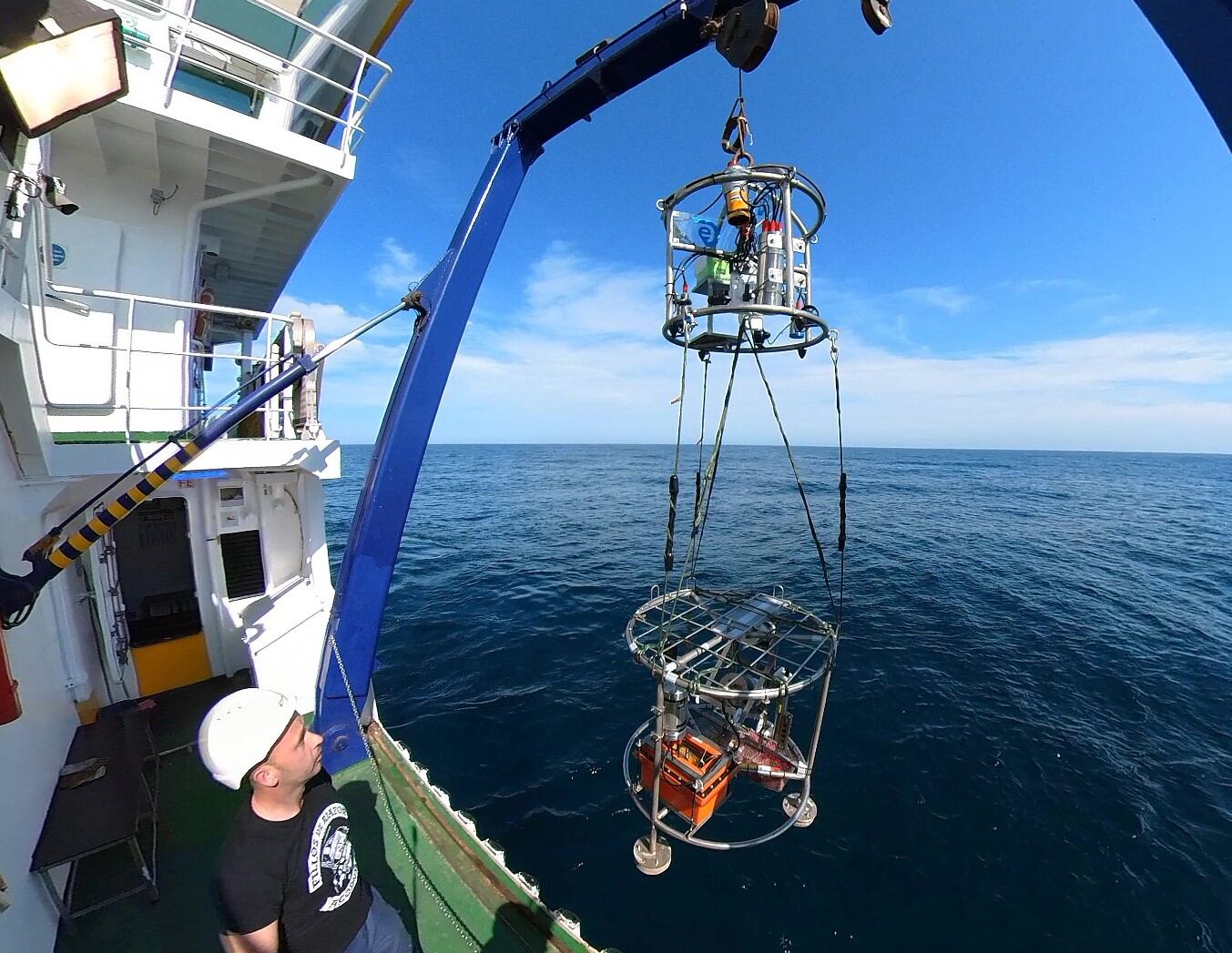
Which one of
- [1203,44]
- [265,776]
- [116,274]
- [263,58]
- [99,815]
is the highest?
[263,58]

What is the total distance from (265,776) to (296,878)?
0.55m

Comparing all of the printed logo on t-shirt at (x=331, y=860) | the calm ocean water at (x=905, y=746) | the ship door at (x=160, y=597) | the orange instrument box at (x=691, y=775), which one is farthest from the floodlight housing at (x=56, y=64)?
the calm ocean water at (x=905, y=746)

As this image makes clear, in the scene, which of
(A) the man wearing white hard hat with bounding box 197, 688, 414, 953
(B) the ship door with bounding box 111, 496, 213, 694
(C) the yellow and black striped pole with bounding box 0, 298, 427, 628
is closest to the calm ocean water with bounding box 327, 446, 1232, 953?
(B) the ship door with bounding box 111, 496, 213, 694

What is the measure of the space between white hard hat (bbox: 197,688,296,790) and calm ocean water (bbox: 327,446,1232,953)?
17.4ft

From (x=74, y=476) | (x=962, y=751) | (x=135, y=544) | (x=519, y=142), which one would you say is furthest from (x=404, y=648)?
(x=962, y=751)

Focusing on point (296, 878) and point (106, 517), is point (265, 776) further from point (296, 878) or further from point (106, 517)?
point (106, 517)

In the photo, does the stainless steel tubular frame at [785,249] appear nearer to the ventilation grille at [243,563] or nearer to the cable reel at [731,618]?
the cable reel at [731,618]

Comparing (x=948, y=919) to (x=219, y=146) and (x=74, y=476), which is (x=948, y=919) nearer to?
(x=74, y=476)

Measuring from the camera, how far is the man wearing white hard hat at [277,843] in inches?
82.4

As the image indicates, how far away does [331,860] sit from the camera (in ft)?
7.89

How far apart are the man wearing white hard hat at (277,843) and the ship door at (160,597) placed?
6324mm

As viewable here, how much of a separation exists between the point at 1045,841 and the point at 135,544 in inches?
596

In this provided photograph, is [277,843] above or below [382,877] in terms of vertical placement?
above

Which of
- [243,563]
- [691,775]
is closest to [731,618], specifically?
[691,775]
